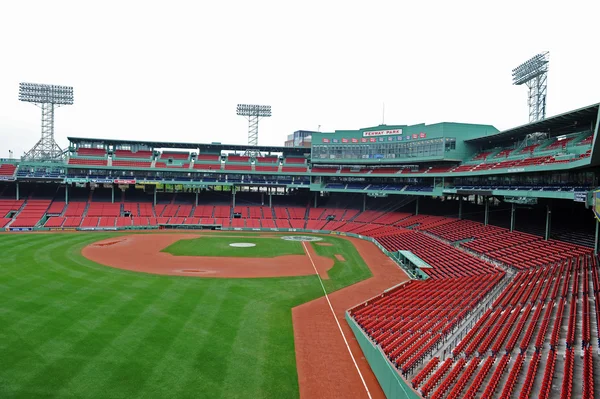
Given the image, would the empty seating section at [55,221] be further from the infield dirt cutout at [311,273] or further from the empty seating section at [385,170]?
the empty seating section at [385,170]

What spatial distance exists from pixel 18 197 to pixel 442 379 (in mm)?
67961

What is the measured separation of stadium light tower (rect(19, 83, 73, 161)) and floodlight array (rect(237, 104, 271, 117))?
29.3 metres

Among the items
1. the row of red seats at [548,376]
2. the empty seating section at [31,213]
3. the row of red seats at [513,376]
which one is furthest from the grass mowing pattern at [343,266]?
the empty seating section at [31,213]

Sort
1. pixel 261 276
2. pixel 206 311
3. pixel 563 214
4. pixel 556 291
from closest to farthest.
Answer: pixel 556 291, pixel 206 311, pixel 261 276, pixel 563 214

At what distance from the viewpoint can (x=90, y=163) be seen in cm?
6353

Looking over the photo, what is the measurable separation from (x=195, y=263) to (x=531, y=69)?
45.7 m

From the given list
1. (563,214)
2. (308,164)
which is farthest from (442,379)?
(308,164)

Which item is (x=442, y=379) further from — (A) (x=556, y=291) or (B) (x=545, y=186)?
(B) (x=545, y=186)

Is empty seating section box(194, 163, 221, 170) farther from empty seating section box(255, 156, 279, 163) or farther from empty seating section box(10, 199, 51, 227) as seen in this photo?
empty seating section box(10, 199, 51, 227)

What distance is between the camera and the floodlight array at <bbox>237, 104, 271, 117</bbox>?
74250 mm

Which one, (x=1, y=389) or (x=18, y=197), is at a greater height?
(x=18, y=197)

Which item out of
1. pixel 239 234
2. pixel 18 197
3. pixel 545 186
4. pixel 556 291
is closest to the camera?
pixel 556 291

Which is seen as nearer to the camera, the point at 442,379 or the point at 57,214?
the point at 442,379

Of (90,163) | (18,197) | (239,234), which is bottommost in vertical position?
(239,234)
